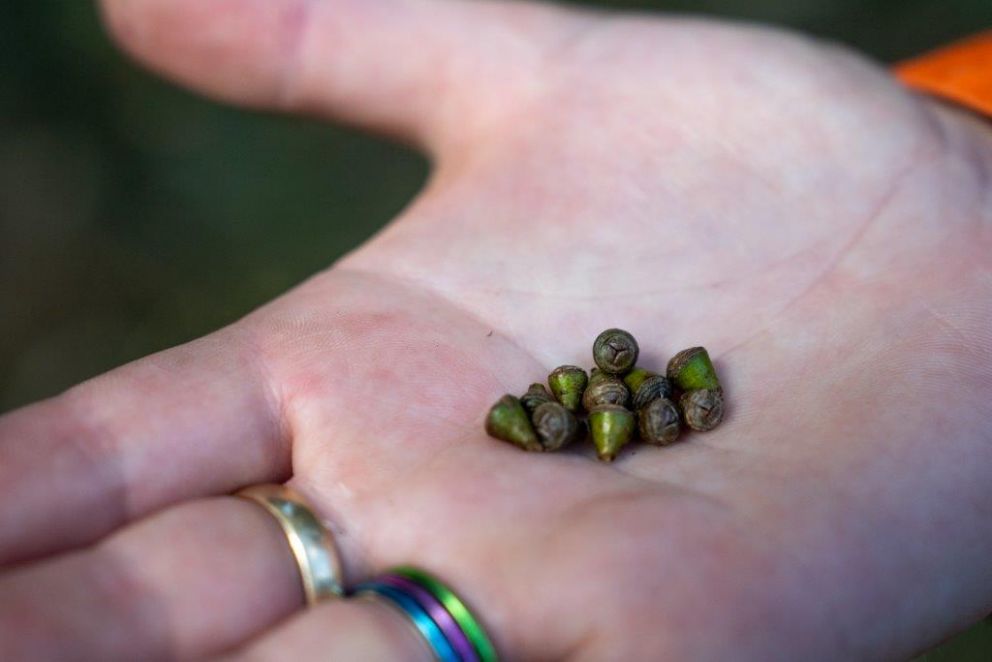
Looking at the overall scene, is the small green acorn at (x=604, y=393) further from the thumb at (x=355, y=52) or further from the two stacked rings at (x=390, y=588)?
the thumb at (x=355, y=52)

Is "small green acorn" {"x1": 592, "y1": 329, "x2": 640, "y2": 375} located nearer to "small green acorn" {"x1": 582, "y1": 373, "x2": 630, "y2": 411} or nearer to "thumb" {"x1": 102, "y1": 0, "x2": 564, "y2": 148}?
"small green acorn" {"x1": 582, "y1": 373, "x2": 630, "y2": 411}

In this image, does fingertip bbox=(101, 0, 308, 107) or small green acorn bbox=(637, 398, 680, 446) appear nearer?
small green acorn bbox=(637, 398, 680, 446)

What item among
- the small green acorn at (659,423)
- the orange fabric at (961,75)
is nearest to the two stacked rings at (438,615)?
the small green acorn at (659,423)

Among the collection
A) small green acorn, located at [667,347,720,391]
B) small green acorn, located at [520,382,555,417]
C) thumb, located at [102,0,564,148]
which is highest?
thumb, located at [102,0,564,148]

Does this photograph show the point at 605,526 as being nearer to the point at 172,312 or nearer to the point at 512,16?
the point at 512,16

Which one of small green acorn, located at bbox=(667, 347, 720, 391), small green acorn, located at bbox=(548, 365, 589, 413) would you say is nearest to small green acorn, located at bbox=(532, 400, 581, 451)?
small green acorn, located at bbox=(548, 365, 589, 413)

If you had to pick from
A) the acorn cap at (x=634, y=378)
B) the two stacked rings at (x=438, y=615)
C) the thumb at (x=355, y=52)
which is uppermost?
the thumb at (x=355, y=52)

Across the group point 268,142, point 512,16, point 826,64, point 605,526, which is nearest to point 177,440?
point 605,526
